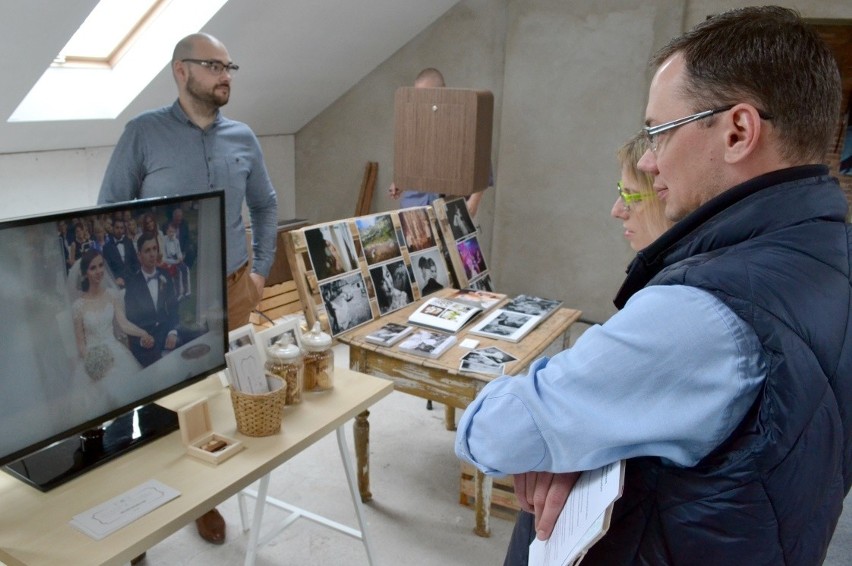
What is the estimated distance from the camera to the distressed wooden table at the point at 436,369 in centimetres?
251

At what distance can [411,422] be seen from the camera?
379 cm

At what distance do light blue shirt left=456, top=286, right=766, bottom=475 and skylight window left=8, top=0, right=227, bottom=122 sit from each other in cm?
346

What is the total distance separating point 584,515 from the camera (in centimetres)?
94

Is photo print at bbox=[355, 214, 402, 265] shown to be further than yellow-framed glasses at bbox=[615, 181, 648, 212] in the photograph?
Yes

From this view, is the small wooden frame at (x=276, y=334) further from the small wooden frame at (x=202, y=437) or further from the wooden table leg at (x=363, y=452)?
the wooden table leg at (x=363, y=452)

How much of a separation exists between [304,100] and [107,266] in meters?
4.17

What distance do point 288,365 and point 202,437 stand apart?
289 mm

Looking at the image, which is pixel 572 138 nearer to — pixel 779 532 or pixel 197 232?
pixel 197 232

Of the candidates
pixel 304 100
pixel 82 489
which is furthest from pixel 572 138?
pixel 82 489

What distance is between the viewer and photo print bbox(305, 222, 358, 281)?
266 cm

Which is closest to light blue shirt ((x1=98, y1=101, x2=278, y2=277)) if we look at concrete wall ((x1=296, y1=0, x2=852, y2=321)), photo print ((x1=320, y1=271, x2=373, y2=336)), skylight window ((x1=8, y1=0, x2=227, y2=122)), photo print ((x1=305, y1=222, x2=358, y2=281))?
photo print ((x1=305, y1=222, x2=358, y2=281))

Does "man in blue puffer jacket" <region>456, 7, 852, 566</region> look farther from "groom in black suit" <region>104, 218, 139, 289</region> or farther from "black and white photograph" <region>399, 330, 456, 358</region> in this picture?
"black and white photograph" <region>399, 330, 456, 358</region>

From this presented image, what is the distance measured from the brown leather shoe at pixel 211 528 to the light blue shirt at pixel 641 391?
2079 millimetres

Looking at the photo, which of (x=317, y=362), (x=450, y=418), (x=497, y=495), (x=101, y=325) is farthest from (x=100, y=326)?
(x=450, y=418)
